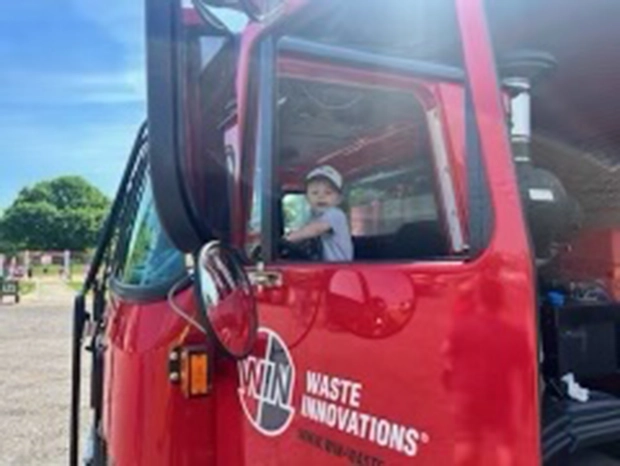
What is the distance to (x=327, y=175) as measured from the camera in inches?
84.3

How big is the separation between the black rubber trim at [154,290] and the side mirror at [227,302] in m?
0.21

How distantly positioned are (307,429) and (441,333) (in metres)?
0.46

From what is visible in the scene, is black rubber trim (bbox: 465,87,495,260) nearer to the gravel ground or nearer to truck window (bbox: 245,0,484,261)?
truck window (bbox: 245,0,484,261)

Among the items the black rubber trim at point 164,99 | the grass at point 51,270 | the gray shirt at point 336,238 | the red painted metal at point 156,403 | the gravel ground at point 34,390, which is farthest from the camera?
the grass at point 51,270

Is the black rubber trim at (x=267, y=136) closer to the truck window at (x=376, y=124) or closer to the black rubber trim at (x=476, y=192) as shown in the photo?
the truck window at (x=376, y=124)

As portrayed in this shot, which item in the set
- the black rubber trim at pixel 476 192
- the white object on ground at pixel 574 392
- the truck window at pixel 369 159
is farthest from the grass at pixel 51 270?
the black rubber trim at pixel 476 192

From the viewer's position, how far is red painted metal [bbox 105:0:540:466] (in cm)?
132

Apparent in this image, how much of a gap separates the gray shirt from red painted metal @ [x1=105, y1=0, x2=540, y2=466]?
0.16 m

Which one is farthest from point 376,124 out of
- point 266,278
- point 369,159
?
point 266,278

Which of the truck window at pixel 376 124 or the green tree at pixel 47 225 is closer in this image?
the truck window at pixel 376 124

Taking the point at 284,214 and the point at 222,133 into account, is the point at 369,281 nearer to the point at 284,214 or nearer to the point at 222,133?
the point at 284,214

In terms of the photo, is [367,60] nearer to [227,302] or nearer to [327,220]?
[327,220]

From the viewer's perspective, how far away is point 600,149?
2.85 metres

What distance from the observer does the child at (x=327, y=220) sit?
76.1 inches
